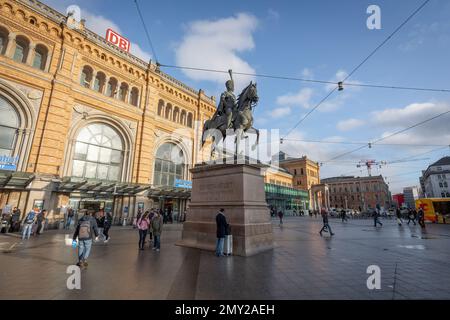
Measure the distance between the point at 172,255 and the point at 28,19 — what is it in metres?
25.1

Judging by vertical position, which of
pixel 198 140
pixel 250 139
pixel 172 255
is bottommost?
pixel 172 255

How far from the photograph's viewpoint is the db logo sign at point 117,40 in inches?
1033

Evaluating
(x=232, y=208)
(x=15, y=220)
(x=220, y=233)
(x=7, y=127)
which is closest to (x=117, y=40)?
(x=7, y=127)

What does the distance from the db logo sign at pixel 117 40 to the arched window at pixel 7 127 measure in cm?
1314

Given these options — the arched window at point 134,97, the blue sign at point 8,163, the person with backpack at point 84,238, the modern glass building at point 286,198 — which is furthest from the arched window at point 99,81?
the modern glass building at point 286,198

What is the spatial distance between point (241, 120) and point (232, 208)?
14.7 feet

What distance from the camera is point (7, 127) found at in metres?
17.8

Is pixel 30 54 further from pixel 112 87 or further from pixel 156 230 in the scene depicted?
pixel 156 230

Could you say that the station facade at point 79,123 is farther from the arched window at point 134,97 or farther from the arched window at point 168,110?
the arched window at point 168,110

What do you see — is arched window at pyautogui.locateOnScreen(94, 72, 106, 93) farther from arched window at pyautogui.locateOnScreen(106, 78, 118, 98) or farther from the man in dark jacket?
the man in dark jacket
